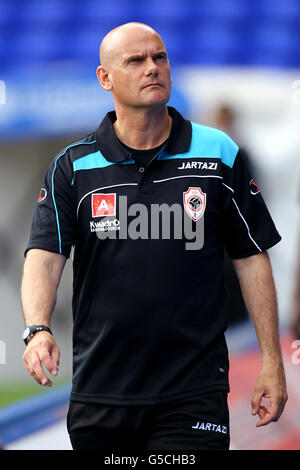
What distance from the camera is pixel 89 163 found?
10.7 ft

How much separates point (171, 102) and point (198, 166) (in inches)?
146

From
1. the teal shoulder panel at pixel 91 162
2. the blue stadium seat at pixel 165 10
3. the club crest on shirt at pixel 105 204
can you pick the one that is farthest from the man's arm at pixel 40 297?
the blue stadium seat at pixel 165 10

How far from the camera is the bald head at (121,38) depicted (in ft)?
10.8

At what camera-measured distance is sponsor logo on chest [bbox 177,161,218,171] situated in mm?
3246

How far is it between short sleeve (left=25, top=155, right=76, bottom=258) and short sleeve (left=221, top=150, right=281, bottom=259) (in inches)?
22.4

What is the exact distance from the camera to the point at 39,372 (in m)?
2.89

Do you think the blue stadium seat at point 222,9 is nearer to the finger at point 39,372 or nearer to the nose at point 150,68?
the nose at point 150,68

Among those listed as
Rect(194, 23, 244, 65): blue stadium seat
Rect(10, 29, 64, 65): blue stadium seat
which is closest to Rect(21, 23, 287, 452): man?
Rect(194, 23, 244, 65): blue stadium seat

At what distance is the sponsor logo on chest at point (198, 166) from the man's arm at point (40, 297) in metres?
0.55

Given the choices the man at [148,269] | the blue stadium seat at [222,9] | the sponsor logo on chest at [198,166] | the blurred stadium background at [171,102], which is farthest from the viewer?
the blue stadium seat at [222,9]

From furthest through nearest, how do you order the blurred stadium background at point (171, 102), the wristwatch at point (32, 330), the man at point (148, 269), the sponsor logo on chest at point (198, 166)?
the blurred stadium background at point (171, 102)
the sponsor logo on chest at point (198, 166)
the man at point (148, 269)
the wristwatch at point (32, 330)

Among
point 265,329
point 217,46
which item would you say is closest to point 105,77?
point 265,329

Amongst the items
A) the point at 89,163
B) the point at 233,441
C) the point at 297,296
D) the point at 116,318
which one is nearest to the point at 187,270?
the point at 116,318
